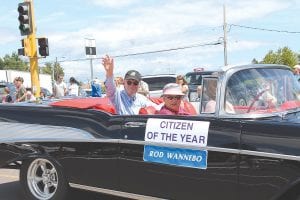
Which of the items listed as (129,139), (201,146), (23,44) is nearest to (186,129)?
(201,146)

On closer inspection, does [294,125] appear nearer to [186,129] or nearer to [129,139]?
[186,129]

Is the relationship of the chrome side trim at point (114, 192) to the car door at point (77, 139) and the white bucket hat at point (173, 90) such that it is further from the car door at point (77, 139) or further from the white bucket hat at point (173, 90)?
the white bucket hat at point (173, 90)

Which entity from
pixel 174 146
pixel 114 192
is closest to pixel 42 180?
pixel 114 192

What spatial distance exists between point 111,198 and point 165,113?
1.49 meters

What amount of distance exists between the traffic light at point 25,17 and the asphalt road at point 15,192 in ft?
26.2

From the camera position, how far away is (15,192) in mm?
6613

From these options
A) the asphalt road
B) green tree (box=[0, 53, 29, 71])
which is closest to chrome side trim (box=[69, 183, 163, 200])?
the asphalt road

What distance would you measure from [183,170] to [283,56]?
48526 mm

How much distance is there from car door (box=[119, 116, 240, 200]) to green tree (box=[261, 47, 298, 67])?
45.6 metres

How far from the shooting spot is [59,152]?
5547 millimetres

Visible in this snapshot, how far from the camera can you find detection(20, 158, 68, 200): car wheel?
5660mm

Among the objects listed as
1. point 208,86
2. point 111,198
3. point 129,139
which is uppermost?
point 208,86

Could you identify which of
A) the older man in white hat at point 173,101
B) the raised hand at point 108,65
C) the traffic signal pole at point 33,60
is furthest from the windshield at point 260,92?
the traffic signal pole at point 33,60

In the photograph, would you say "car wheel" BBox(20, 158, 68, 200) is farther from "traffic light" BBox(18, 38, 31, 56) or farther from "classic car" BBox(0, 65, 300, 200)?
"traffic light" BBox(18, 38, 31, 56)
